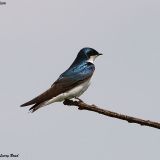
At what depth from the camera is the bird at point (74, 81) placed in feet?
21.0

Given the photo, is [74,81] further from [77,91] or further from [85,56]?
[85,56]

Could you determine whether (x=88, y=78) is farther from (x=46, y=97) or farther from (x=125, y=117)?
(x=125, y=117)

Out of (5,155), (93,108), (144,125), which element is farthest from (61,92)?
(144,125)

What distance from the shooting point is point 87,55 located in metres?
8.63

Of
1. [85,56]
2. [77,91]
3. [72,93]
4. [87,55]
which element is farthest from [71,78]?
[87,55]

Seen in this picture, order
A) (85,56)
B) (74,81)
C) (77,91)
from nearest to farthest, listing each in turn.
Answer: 1. (77,91)
2. (74,81)
3. (85,56)

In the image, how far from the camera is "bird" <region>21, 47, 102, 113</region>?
6.41 meters

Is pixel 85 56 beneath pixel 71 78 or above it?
above

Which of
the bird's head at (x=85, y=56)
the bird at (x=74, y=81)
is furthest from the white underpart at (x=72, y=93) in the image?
the bird's head at (x=85, y=56)

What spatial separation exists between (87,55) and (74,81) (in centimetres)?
111

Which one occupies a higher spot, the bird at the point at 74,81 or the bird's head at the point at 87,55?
the bird's head at the point at 87,55

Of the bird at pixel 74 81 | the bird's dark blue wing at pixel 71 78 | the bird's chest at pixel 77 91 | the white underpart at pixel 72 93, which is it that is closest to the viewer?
the white underpart at pixel 72 93

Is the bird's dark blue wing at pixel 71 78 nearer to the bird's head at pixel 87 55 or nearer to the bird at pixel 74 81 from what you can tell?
the bird at pixel 74 81

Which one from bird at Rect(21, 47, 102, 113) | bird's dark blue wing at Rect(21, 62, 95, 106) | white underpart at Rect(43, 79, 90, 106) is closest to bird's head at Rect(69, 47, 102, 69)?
bird at Rect(21, 47, 102, 113)
